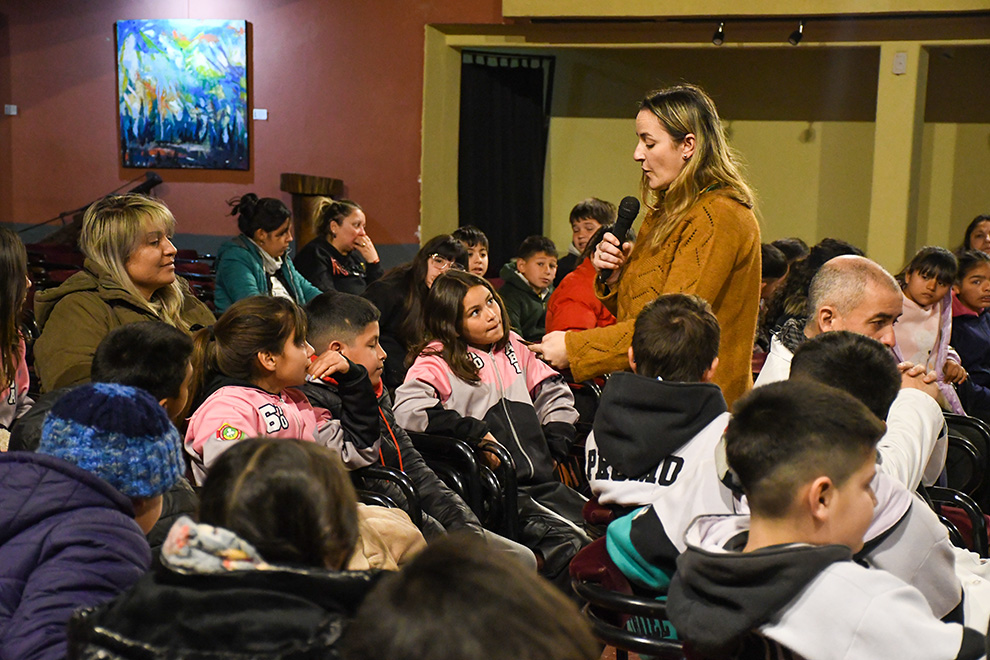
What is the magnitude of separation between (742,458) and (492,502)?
60.9 inches

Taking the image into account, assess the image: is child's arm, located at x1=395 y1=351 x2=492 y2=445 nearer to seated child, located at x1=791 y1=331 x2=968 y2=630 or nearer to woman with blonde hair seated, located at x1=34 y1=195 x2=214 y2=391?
woman with blonde hair seated, located at x1=34 y1=195 x2=214 y2=391

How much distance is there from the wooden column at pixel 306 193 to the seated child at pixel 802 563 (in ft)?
19.8

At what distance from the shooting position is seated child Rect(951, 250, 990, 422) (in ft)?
14.3

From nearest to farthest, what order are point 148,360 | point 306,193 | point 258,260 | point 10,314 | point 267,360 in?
point 148,360
point 267,360
point 10,314
point 258,260
point 306,193

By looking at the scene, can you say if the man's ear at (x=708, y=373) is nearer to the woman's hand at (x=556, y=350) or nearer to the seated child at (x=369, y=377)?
the woman's hand at (x=556, y=350)

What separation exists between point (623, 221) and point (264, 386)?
104cm

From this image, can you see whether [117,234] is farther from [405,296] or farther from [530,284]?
[530,284]

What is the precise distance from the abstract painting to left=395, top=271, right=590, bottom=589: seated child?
4.90 metres

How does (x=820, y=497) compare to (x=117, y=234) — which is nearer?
(x=820, y=497)

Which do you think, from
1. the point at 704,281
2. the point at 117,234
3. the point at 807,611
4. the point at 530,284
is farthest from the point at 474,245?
the point at 807,611

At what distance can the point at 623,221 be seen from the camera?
8.23 feet

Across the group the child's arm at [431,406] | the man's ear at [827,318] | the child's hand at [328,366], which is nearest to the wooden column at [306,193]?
the child's arm at [431,406]

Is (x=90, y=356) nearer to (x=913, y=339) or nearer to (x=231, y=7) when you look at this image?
(x=913, y=339)

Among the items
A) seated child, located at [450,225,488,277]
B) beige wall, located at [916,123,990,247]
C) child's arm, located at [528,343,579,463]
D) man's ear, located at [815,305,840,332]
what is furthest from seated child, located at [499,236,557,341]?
beige wall, located at [916,123,990,247]
